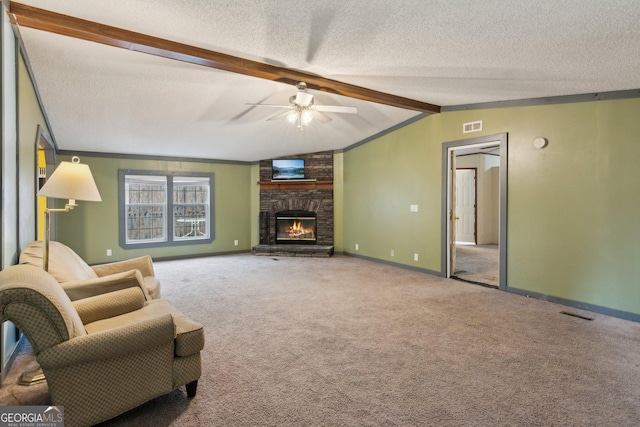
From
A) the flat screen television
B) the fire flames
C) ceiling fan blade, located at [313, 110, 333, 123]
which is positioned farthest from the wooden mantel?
ceiling fan blade, located at [313, 110, 333, 123]

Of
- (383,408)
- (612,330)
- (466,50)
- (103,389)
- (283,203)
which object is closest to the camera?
(103,389)

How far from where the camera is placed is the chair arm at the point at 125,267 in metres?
3.36

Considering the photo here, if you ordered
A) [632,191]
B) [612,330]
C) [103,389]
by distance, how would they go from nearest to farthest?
[103,389], [612,330], [632,191]

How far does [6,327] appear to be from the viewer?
2467 mm

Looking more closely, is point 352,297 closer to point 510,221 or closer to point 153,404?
point 510,221

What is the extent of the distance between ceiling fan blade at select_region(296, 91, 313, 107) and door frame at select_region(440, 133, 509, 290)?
2587mm

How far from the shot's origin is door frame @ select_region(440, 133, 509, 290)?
4613mm

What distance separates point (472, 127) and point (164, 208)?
20.5ft

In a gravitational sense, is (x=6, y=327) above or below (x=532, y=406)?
above

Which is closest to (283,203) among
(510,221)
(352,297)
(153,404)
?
(352,297)

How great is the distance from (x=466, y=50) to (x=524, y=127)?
2065 mm

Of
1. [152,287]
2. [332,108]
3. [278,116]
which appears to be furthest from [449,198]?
[152,287]

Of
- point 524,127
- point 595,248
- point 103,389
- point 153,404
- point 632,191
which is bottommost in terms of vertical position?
point 153,404

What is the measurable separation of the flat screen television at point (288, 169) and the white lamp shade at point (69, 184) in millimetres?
5490
